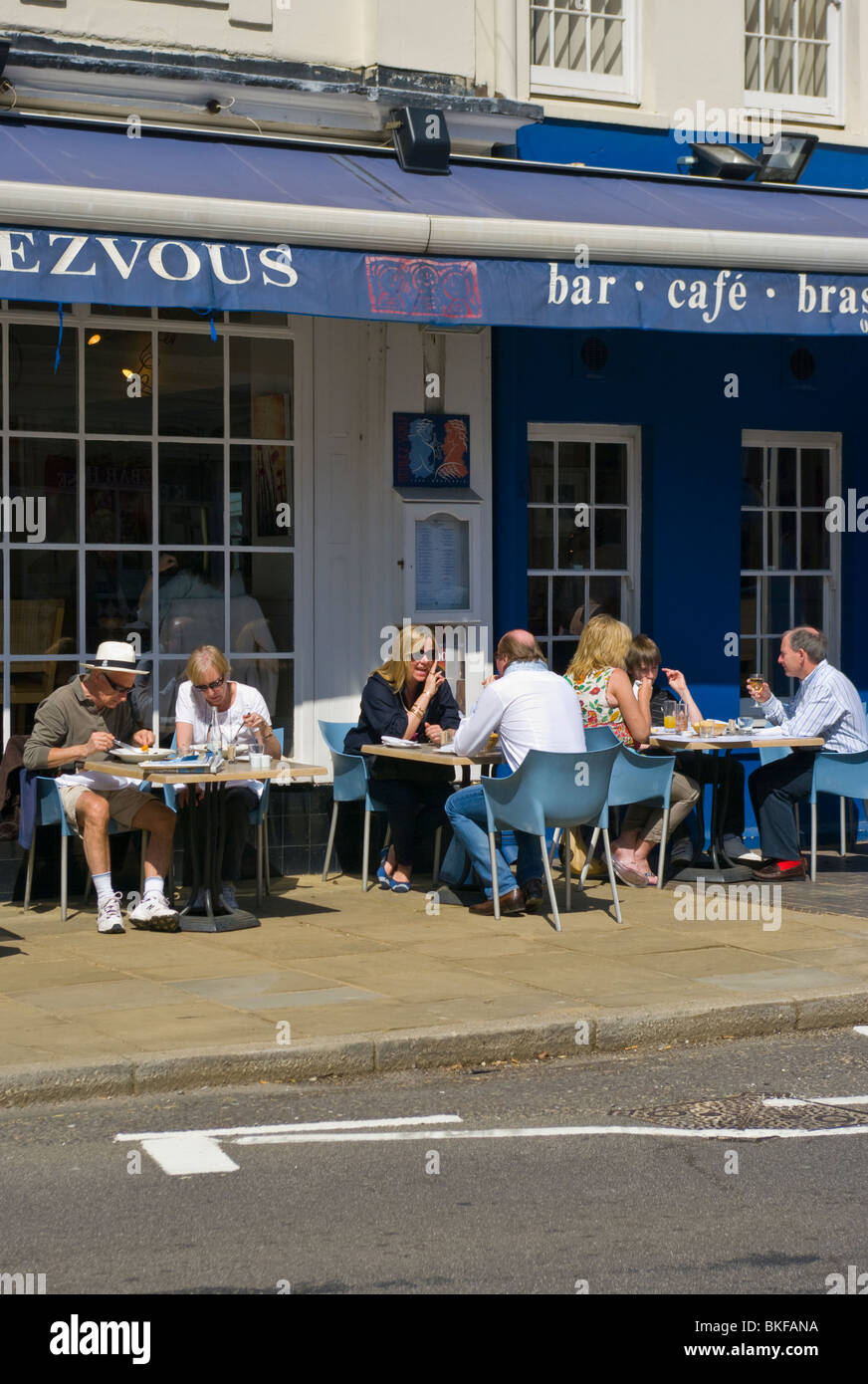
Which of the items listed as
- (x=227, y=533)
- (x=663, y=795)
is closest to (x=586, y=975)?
(x=663, y=795)

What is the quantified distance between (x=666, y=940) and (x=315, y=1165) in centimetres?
378

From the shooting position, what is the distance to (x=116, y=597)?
1079 centimetres

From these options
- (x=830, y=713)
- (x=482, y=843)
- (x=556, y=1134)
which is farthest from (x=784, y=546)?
(x=556, y=1134)

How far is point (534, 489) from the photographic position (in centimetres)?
1200

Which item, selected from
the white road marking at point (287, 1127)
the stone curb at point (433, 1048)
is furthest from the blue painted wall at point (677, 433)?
the white road marking at point (287, 1127)

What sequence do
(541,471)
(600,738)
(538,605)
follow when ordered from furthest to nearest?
(538,605) < (541,471) < (600,738)

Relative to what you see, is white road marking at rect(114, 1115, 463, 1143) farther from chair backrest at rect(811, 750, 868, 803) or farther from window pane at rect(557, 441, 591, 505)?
window pane at rect(557, 441, 591, 505)

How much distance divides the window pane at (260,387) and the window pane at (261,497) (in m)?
0.13

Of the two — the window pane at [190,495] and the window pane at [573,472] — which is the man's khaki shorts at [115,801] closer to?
the window pane at [190,495]

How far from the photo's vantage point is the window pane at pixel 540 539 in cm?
1202

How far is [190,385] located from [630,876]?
158 inches

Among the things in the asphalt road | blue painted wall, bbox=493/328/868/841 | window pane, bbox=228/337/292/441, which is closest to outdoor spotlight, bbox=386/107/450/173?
blue painted wall, bbox=493/328/868/841

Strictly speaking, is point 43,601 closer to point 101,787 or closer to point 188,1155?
point 101,787

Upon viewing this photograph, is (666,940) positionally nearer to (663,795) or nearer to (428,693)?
(663,795)
